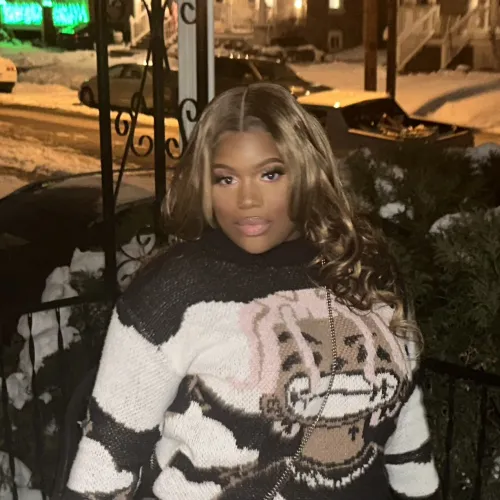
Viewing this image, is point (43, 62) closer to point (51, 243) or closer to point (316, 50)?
point (51, 243)

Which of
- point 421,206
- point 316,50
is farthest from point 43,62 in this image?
point 316,50

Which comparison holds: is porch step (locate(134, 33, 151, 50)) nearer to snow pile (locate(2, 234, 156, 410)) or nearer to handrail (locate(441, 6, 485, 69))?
snow pile (locate(2, 234, 156, 410))

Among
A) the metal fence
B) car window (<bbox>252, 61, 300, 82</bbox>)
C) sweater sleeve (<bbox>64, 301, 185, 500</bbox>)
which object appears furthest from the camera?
car window (<bbox>252, 61, 300, 82</bbox>)

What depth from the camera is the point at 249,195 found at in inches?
59.0

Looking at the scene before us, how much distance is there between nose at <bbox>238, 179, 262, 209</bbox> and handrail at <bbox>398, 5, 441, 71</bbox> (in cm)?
982

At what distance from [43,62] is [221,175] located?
4.32 metres

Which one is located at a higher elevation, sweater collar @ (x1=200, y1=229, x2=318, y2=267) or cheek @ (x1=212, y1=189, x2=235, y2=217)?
cheek @ (x1=212, y1=189, x2=235, y2=217)

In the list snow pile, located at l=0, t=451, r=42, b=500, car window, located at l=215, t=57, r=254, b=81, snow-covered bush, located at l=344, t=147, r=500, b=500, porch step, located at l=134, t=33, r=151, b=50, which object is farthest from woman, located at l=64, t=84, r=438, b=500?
car window, located at l=215, t=57, r=254, b=81

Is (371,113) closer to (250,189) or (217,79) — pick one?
(217,79)

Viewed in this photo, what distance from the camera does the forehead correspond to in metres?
1.48

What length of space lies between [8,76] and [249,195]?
15.2 ft

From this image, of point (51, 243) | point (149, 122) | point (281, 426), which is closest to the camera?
point (281, 426)

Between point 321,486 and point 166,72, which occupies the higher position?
point 166,72

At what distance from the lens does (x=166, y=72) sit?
3.53 m
